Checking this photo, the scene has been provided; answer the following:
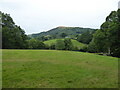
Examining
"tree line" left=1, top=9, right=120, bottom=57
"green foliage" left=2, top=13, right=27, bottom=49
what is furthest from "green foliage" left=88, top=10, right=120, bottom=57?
"green foliage" left=2, top=13, right=27, bottom=49

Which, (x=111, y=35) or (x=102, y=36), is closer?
(x=111, y=35)

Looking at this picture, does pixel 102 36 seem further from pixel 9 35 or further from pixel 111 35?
pixel 9 35

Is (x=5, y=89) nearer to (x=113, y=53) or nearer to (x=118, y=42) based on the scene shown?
(x=118, y=42)

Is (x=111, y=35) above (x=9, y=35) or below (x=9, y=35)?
below

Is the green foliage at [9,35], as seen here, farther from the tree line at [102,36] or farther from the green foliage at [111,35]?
the green foliage at [111,35]

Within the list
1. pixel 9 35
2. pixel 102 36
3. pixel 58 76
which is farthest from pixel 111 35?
pixel 9 35

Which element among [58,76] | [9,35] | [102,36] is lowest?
[58,76]

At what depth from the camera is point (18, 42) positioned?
110 ft

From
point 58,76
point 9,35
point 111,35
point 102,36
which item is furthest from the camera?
point 9,35

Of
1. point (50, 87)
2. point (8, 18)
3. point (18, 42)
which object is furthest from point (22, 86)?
point (8, 18)

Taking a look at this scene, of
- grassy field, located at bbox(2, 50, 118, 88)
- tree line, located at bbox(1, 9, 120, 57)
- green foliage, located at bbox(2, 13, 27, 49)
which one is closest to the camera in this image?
Result: grassy field, located at bbox(2, 50, 118, 88)

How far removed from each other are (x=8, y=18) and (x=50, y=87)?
34.9 m

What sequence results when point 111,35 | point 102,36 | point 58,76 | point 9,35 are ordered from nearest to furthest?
point 58,76, point 111,35, point 102,36, point 9,35

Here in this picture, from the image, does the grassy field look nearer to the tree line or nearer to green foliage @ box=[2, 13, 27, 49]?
the tree line
